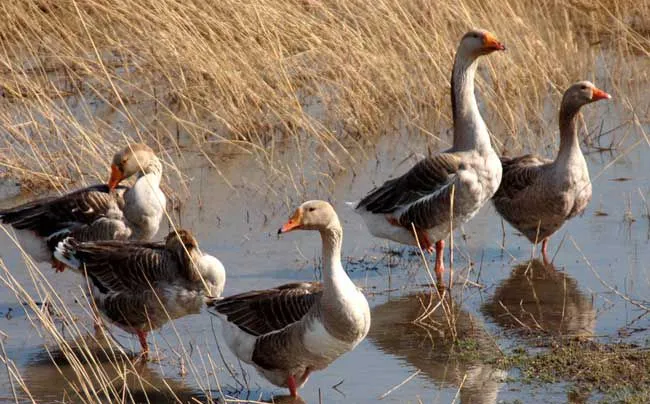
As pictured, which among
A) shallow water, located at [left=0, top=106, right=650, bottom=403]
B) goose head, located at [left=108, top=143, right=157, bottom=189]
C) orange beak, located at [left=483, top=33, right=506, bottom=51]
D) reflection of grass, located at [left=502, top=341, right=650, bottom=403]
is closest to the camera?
reflection of grass, located at [left=502, top=341, right=650, bottom=403]

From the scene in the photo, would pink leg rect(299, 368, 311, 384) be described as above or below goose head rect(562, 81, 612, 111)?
below

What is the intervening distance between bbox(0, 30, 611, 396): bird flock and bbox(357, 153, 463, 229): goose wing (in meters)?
0.01

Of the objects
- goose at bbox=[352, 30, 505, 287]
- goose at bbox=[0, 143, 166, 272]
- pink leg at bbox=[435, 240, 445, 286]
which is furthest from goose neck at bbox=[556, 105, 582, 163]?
goose at bbox=[0, 143, 166, 272]

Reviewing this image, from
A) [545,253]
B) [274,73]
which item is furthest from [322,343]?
[274,73]

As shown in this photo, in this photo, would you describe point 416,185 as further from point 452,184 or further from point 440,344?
point 440,344

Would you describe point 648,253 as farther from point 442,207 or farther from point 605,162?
point 605,162

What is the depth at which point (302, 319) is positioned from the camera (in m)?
6.41

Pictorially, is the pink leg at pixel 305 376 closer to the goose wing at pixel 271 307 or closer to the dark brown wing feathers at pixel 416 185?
the goose wing at pixel 271 307

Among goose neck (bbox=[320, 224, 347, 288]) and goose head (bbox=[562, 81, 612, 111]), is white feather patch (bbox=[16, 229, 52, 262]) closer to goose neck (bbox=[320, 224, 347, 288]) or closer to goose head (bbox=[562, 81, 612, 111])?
goose neck (bbox=[320, 224, 347, 288])

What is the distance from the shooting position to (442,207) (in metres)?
9.02

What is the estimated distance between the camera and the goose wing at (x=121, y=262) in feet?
24.6

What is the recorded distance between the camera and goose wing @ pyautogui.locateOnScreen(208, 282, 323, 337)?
257 inches

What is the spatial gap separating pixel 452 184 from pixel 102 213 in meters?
2.70

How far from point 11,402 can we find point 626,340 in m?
3.65
